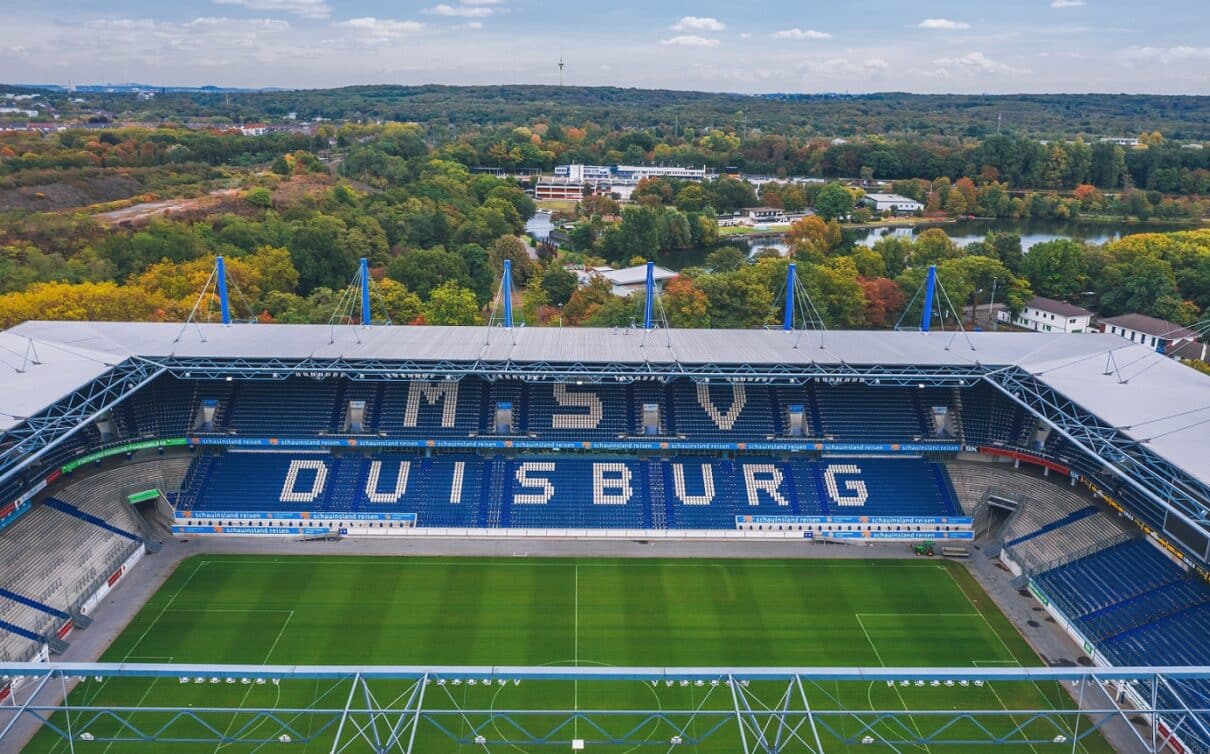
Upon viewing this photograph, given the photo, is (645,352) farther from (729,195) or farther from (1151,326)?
(729,195)

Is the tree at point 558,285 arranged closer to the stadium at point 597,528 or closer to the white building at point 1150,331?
the stadium at point 597,528

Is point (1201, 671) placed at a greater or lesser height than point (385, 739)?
greater

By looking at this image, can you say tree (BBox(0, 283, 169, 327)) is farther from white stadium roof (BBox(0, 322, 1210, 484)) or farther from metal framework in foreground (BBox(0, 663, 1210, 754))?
metal framework in foreground (BBox(0, 663, 1210, 754))

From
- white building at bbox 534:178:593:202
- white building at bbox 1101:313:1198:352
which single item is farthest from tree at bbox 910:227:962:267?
white building at bbox 534:178:593:202

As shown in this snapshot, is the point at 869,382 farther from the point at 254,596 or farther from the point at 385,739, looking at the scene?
the point at 254,596

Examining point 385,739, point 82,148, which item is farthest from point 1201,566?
point 82,148
